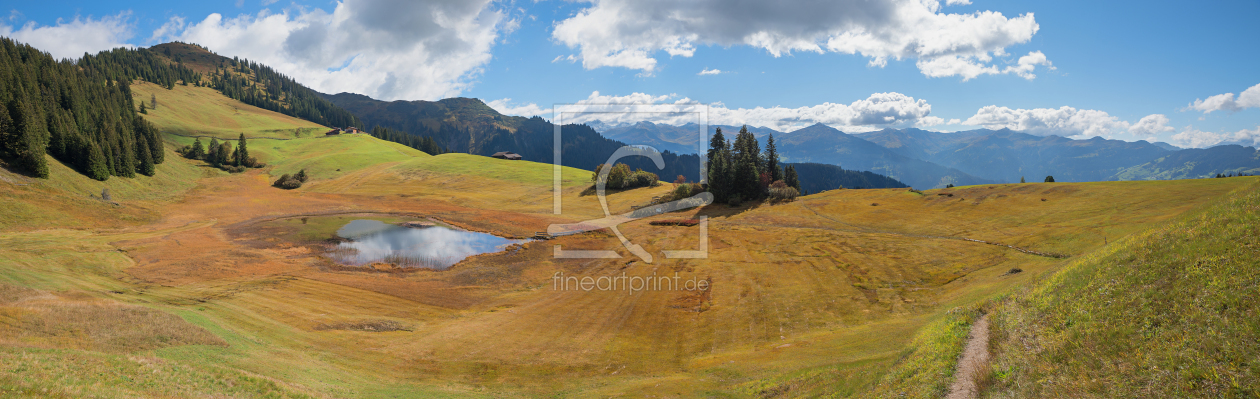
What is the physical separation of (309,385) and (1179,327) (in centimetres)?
2031

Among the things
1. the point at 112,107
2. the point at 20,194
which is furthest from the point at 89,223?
the point at 112,107

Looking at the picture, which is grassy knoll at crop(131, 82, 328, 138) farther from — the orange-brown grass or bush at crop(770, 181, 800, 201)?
bush at crop(770, 181, 800, 201)

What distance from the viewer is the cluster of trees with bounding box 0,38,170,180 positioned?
4619 centimetres

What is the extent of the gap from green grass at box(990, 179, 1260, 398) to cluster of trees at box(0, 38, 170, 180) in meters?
76.7

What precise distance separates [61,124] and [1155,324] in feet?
305

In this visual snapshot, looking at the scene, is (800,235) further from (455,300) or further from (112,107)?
(112,107)

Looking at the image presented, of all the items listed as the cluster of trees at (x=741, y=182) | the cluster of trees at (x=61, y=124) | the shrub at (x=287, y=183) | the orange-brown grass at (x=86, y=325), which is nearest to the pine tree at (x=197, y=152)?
the cluster of trees at (x=61, y=124)

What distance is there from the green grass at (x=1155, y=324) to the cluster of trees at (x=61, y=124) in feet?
252

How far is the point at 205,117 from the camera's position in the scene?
145 m

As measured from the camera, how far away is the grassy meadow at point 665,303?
8.96 meters

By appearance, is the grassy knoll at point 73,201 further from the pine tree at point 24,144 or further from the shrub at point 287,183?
the shrub at point 287,183

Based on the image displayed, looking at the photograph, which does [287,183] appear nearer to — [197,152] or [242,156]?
[242,156]

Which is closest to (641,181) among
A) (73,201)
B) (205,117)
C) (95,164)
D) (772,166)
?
(772,166)

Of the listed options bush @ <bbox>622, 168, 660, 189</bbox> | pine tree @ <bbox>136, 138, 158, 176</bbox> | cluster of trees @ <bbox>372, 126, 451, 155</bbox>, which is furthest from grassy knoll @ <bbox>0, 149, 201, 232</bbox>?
cluster of trees @ <bbox>372, 126, 451, 155</bbox>
